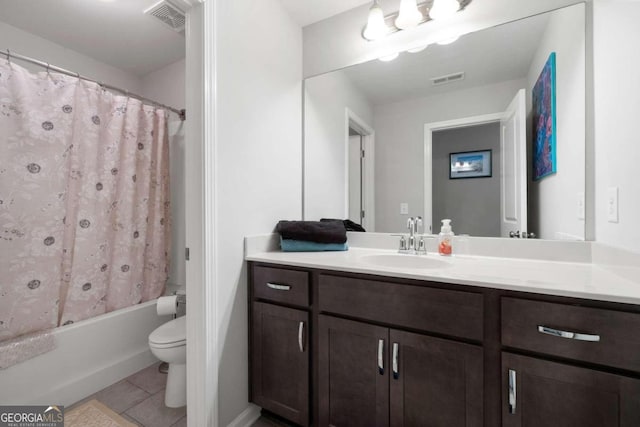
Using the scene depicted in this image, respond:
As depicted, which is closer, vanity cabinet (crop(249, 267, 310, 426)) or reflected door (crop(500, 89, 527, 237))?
vanity cabinet (crop(249, 267, 310, 426))

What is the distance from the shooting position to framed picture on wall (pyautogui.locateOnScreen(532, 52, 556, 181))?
4.09 ft

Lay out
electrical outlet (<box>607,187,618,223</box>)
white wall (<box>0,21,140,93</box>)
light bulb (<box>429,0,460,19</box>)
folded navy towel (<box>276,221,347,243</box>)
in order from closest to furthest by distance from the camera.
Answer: electrical outlet (<box>607,187,618,223</box>)
light bulb (<box>429,0,460,19</box>)
folded navy towel (<box>276,221,347,243</box>)
white wall (<box>0,21,140,93</box>)

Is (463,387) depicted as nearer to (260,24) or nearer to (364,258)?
(364,258)

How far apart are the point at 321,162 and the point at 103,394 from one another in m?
2.02

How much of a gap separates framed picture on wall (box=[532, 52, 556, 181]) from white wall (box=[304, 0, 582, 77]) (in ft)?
0.95

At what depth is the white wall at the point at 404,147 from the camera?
153 cm

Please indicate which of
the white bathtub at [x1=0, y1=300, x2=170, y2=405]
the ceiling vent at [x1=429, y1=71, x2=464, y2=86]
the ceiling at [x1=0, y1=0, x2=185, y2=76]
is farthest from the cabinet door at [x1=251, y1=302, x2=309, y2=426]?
the ceiling at [x1=0, y1=0, x2=185, y2=76]

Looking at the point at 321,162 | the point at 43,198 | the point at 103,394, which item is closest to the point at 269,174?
the point at 321,162

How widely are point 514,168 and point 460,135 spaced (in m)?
0.32

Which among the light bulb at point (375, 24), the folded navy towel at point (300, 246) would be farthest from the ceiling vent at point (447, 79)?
the folded navy towel at point (300, 246)

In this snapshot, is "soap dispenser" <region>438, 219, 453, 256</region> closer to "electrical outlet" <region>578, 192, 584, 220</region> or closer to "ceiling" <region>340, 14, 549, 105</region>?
"electrical outlet" <region>578, 192, 584, 220</region>

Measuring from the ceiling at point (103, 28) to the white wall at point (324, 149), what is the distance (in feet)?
3.85

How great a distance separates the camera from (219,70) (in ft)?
4.09

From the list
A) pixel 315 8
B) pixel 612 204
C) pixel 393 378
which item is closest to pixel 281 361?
pixel 393 378
